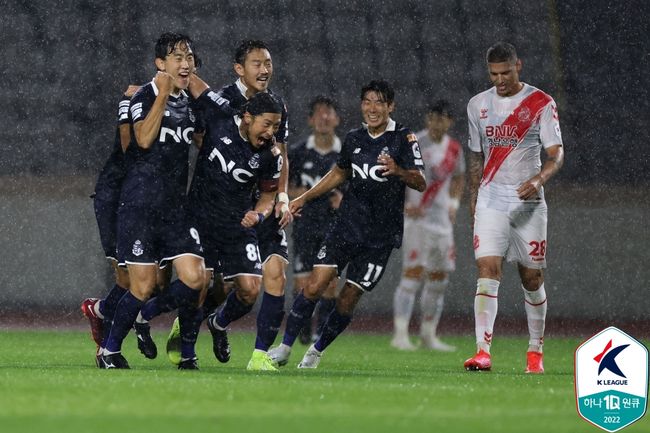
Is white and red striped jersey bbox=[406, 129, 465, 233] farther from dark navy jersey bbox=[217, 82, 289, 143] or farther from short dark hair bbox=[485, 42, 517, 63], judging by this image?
dark navy jersey bbox=[217, 82, 289, 143]

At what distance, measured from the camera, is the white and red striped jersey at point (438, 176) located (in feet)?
46.5

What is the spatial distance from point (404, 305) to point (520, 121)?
12.2ft

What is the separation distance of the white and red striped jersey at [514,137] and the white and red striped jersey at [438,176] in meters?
3.55

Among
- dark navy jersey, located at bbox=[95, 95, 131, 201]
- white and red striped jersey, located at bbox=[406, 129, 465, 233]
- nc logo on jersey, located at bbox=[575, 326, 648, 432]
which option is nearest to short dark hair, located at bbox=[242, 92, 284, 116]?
dark navy jersey, located at bbox=[95, 95, 131, 201]

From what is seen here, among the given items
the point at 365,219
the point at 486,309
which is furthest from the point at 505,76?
the point at 486,309

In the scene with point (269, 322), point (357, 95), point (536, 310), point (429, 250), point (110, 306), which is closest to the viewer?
point (269, 322)

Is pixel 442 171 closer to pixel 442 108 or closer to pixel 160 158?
pixel 442 108

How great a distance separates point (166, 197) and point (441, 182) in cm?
510

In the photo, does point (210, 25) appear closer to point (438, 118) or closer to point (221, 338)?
point (438, 118)

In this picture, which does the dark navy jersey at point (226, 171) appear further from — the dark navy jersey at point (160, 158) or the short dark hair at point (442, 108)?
the short dark hair at point (442, 108)

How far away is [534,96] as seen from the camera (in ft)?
34.6

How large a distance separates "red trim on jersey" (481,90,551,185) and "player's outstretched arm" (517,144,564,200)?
0.23 m

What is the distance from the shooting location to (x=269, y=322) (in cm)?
1013

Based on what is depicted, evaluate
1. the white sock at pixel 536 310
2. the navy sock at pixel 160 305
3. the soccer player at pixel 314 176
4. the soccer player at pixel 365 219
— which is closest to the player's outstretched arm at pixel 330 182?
the soccer player at pixel 365 219
